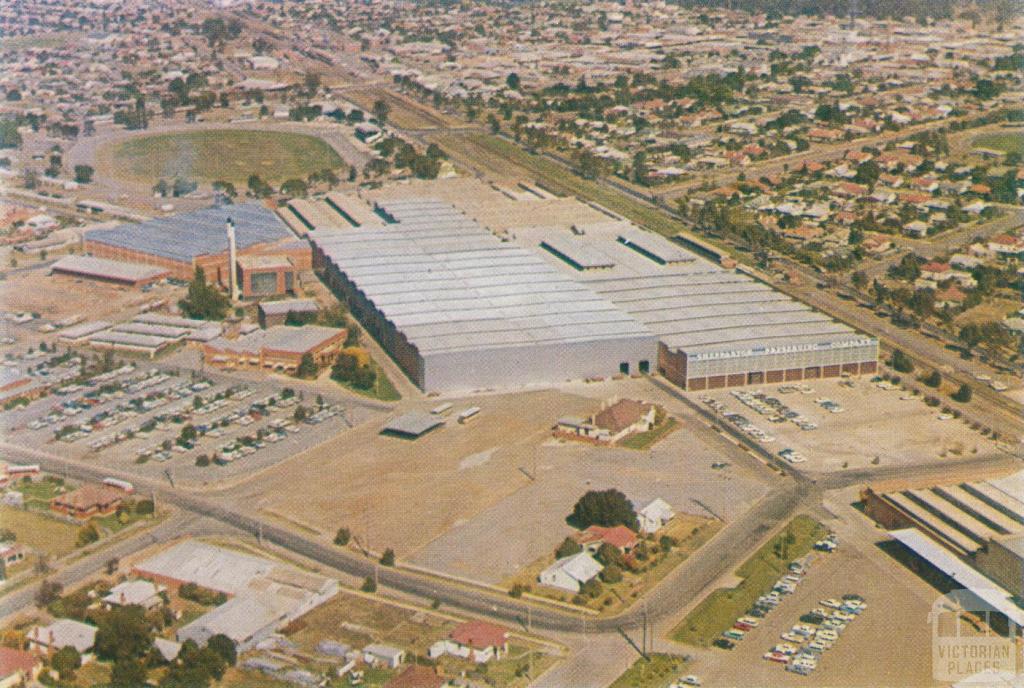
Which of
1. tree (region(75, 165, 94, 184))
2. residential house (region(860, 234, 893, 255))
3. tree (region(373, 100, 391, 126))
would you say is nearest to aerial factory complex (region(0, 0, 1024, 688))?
tree (region(75, 165, 94, 184))

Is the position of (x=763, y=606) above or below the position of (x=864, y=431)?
above

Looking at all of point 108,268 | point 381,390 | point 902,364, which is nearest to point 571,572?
point 381,390

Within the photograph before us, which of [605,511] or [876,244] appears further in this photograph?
[876,244]

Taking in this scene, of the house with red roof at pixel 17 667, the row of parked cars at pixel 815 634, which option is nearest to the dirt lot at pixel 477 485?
the row of parked cars at pixel 815 634

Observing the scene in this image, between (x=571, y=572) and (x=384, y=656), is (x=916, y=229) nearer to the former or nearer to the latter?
(x=571, y=572)

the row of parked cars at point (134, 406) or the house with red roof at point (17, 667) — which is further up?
the house with red roof at point (17, 667)

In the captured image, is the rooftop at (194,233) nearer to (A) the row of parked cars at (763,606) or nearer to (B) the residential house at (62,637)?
(B) the residential house at (62,637)

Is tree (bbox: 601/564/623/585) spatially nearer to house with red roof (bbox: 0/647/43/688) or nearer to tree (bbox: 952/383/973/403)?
house with red roof (bbox: 0/647/43/688)
